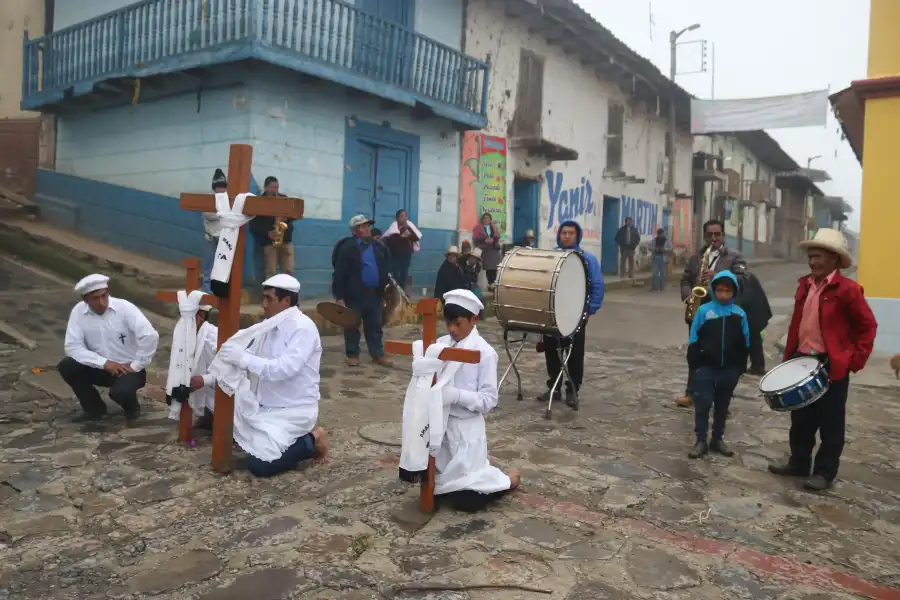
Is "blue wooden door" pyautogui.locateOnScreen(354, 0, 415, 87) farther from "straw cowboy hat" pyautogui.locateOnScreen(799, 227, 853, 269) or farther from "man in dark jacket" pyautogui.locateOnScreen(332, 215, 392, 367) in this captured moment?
"straw cowboy hat" pyautogui.locateOnScreen(799, 227, 853, 269)

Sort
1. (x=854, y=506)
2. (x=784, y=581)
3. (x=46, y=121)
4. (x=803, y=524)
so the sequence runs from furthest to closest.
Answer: (x=46, y=121) → (x=854, y=506) → (x=803, y=524) → (x=784, y=581)

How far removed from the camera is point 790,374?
436 cm

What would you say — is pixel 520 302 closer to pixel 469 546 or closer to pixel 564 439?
pixel 564 439

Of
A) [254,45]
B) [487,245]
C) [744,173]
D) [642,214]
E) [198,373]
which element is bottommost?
[198,373]

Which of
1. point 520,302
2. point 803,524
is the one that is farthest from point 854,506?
point 520,302

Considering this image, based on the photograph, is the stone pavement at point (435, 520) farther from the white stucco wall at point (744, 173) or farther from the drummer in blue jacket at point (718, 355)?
the white stucco wall at point (744, 173)

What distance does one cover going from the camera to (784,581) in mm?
3076

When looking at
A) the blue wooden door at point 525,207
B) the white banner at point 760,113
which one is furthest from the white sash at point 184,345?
the white banner at point 760,113

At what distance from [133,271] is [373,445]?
21.0ft

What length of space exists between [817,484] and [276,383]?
3.33 metres

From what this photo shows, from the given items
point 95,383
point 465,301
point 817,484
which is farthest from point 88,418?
point 817,484

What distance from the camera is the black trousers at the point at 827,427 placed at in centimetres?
433

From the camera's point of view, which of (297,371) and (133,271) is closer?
(297,371)

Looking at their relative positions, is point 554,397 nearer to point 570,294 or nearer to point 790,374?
point 570,294
